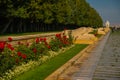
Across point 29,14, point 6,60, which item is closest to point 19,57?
point 6,60

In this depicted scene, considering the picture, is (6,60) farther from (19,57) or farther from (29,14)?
(29,14)

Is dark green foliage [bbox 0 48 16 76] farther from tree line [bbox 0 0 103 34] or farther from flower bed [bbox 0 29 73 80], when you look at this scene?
tree line [bbox 0 0 103 34]

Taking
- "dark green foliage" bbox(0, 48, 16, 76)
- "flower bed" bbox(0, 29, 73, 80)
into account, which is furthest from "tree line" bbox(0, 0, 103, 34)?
"dark green foliage" bbox(0, 48, 16, 76)

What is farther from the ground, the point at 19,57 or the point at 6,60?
the point at 6,60

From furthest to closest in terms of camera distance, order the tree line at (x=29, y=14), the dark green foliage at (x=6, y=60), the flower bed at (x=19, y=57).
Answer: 1. the tree line at (x=29, y=14)
2. the flower bed at (x=19, y=57)
3. the dark green foliage at (x=6, y=60)

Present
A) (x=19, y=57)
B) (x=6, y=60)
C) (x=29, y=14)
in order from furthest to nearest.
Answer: (x=29, y=14), (x=19, y=57), (x=6, y=60)

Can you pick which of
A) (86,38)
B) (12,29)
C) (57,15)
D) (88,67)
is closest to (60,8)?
(57,15)

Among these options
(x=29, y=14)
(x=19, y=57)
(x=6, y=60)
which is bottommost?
(x=19, y=57)

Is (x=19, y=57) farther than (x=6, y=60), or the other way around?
(x=19, y=57)

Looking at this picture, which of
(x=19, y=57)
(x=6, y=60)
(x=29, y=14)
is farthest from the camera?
(x=29, y=14)

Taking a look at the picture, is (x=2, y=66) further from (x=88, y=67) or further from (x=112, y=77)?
(x=88, y=67)

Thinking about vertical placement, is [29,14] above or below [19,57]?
above

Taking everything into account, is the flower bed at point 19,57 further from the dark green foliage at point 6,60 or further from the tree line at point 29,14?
the tree line at point 29,14

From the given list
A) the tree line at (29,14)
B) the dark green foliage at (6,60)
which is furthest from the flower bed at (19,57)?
the tree line at (29,14)
